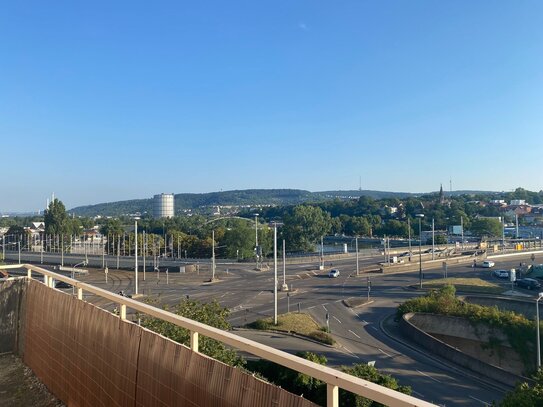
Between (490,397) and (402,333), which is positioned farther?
(402,333)

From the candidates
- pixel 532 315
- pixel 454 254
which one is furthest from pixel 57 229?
pixel 532 315

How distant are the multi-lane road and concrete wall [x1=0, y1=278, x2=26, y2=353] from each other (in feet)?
18.2

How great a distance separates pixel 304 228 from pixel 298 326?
78.3 m

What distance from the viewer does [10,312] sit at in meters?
7.62

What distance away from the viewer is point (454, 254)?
77.9m

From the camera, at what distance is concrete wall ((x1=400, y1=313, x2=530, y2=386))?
2273 centimetres

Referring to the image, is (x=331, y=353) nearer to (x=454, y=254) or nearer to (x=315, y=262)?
(x=315, y=262)

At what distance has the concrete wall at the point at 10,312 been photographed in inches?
299

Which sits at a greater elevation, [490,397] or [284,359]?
[284,359]

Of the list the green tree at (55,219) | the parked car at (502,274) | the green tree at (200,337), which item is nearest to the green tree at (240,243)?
the green tree at (55,219)

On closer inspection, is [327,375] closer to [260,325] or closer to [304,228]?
[260,325]

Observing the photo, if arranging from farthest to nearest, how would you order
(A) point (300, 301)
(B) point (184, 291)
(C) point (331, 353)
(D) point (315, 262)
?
(D) point (315, 262) → (B) point (184, 291) → (A) point (300, 301) → (C) point (331, 353)

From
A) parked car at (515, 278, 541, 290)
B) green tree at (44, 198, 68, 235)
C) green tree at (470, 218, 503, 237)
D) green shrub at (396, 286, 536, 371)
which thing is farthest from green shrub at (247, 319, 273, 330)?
green tree at (470, 218, 503, 237)

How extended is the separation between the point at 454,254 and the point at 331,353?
6122cm
